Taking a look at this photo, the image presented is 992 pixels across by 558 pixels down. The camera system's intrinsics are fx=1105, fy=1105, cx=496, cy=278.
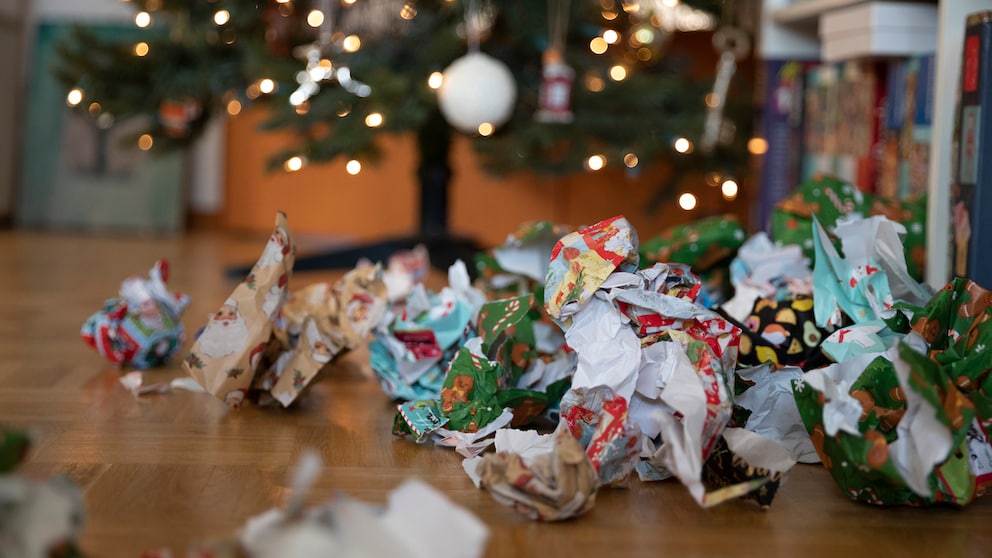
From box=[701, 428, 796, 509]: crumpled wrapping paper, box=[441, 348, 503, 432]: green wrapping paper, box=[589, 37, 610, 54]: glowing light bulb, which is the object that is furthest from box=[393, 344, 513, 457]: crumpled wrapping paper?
box=[589, 37, 610, 54]: glowing light bulb

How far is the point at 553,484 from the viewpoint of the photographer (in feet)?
2.47

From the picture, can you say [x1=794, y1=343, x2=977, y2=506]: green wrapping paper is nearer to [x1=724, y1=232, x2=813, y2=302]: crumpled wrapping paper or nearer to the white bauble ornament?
[x1=724, y1=232, x2=813, y2=302]: crumpled wrapping paper

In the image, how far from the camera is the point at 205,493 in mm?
803

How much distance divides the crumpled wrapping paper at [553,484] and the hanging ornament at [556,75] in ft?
3.83

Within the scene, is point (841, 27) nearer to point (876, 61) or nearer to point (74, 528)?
point (876, 61)

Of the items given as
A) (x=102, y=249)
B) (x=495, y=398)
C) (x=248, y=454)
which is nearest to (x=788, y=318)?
(x=495, y=398)

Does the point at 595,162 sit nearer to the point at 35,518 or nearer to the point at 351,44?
the point at 351,44

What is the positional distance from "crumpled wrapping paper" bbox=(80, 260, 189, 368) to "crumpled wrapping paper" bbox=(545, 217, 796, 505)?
21.2 inches

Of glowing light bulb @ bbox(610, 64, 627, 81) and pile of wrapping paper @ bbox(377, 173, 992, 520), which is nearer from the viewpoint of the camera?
pile of wrapping paper @ bbox(377, 173, 992, 520)

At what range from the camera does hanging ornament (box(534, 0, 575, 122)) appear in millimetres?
1859

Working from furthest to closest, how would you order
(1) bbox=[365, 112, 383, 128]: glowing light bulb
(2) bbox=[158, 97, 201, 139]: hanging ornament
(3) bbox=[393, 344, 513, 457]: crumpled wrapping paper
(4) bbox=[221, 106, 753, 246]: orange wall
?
(4) bbox=[221, 106, 753, 246]: orange wall, (2) bbox=[158, 97, 201, 139]: hanging ornament, (1) bbox=[365, 112, 383, 128]: glowing light bulb, (3) bbox=[393, 344, 513, 457]: crumpled wrapping paper

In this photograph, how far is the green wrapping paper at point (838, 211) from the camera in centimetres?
127

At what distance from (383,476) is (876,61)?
1.06m

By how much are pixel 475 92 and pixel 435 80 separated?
7.8 inches
